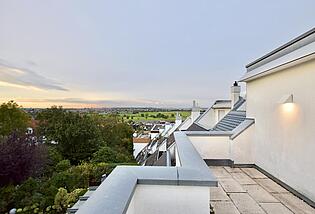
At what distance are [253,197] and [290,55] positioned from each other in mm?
2362

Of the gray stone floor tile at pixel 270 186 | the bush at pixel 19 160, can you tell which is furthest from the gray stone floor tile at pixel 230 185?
the bush at pixel 19 160

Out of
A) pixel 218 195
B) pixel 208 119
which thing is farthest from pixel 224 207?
pixel 208 119

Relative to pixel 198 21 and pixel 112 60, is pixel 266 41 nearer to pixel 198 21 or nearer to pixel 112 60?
pixel 198 21

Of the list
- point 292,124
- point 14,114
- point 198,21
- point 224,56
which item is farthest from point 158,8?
point 14,114

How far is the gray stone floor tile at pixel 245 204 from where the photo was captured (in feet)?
10.8

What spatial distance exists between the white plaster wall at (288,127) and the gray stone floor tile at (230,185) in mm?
800

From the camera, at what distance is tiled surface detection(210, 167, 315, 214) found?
132 inches

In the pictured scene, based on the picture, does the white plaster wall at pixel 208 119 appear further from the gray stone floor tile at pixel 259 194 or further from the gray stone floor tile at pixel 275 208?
the gray stone floor tile at pixel 275 208

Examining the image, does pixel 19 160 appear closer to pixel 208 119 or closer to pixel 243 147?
pixel 208 119

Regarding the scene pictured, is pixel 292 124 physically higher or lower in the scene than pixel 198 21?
lower

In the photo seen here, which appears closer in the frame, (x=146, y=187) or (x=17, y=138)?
(x=146, y=187)

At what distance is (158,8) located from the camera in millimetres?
10922

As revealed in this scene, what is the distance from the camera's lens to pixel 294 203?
3.65 metres

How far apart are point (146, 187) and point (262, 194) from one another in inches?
103
